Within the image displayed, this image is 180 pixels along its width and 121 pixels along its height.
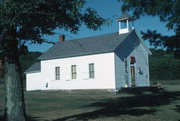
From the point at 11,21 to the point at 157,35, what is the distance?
29.2 feet

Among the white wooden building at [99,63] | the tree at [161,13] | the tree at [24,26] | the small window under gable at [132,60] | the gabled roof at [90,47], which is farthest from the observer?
the small window under gable at [132,60]

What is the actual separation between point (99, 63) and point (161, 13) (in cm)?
1414

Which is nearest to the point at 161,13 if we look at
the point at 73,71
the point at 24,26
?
the point at 24,26

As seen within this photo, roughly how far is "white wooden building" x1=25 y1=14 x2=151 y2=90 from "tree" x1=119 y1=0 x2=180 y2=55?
11.4 m

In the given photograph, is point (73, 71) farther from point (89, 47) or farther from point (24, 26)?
point (24, 26)

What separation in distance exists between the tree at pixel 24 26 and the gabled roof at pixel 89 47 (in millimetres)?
15883

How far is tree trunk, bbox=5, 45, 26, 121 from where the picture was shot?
813cm

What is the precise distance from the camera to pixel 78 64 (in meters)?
28.2

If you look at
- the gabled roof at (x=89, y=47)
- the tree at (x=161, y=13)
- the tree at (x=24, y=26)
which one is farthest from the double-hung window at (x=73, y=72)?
the tree at (x=24, y=26)

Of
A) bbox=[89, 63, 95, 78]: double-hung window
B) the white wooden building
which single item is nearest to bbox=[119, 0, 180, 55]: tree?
the white wooden building

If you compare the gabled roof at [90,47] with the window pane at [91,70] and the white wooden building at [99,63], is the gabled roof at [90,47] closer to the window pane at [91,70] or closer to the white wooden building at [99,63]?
the white wooden building at [99,63]

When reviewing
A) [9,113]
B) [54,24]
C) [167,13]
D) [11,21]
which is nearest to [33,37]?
[54,24]

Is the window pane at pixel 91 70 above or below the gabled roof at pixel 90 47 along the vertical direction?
below

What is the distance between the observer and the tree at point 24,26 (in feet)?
24.2
